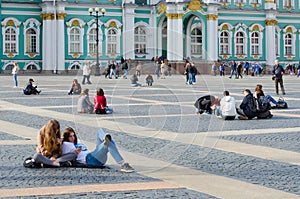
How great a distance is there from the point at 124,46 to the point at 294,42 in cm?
5841

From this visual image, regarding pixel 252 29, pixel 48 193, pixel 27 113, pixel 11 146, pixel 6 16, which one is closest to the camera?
pixel 48 193

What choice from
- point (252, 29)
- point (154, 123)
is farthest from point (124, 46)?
point (252, 29)

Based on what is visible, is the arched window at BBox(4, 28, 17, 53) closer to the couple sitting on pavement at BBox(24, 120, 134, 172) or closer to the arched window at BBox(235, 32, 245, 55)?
the arched window at BBox(235, 32, 245, 55)

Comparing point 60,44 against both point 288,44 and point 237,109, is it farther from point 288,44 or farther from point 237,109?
point 237,109

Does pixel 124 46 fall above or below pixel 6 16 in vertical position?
below

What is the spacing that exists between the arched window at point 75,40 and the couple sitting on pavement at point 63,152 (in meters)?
47.4

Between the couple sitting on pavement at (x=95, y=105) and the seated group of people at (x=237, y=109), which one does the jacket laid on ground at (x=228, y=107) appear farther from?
the couple sitting on pavement at (x=95, y=105)

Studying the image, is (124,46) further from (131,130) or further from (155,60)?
(131,130)

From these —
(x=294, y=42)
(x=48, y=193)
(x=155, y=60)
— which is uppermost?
(x=294, y=42)

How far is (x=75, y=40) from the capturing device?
57.0m

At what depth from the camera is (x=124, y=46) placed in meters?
9.73

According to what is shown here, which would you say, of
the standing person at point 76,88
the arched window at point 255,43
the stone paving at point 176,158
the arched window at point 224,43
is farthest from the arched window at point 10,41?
the stone paving at point 176,158

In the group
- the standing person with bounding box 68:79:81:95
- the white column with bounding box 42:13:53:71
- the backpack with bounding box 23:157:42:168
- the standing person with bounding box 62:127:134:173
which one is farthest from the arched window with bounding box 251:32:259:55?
the backpack with bounding box 23:157:42:168

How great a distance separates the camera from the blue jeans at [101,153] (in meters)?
9.37
